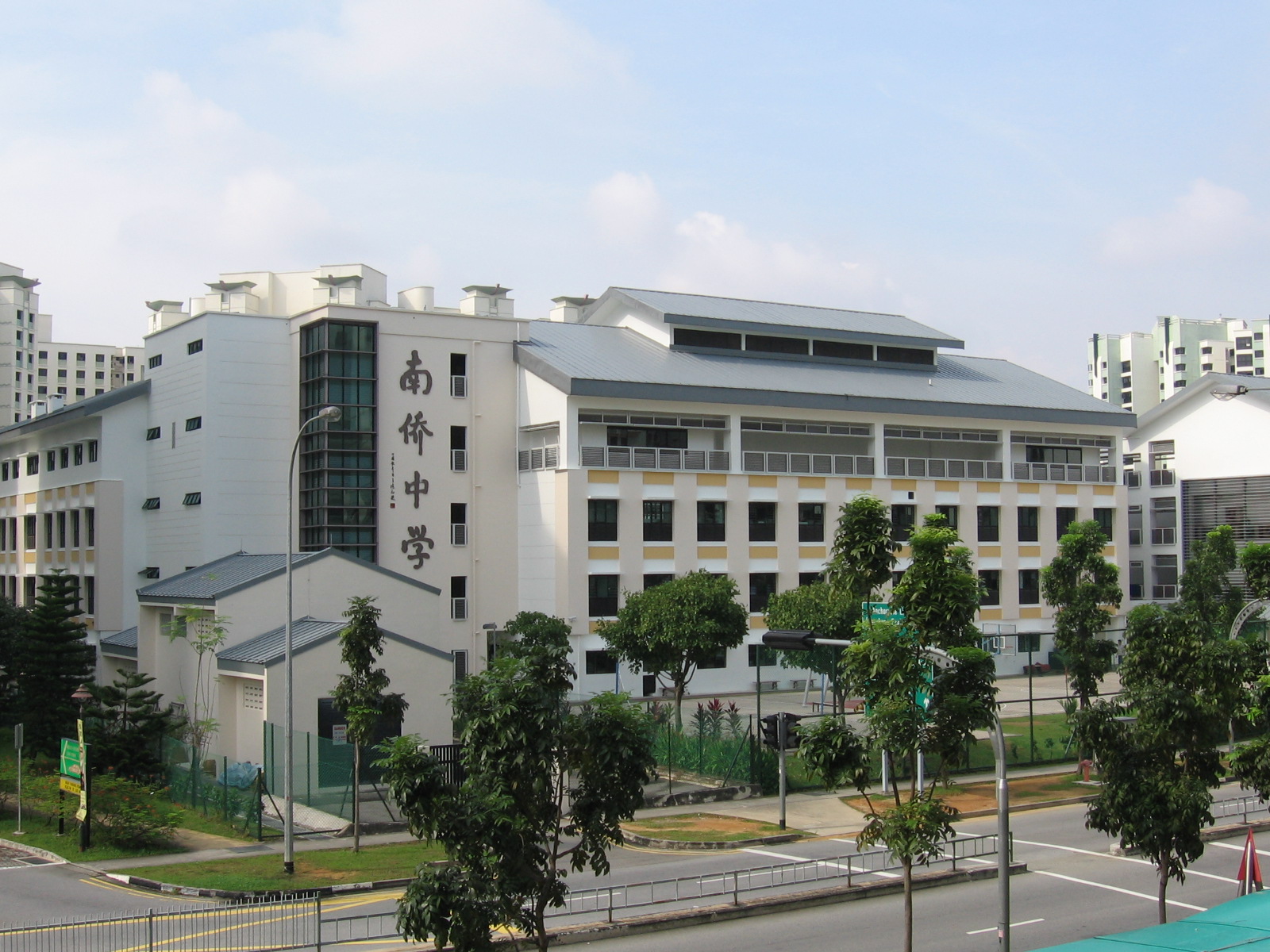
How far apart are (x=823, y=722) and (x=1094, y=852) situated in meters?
12.3

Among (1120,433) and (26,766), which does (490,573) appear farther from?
(1120,433)

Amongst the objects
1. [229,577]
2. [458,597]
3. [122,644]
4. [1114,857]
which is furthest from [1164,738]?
[122,644]

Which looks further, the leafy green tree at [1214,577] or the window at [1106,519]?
the window at [1106,519]

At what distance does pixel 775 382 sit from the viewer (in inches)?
2147

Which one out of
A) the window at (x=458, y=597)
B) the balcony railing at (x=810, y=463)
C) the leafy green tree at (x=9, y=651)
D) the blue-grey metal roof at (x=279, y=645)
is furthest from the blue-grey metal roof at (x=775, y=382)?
the leafy green tree at (x=9, y=651)

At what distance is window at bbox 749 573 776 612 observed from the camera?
172ft

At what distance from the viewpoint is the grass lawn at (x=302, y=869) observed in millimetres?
22766

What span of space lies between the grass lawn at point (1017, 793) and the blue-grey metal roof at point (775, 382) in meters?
21.7

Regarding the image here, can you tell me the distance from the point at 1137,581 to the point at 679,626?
1479 inches

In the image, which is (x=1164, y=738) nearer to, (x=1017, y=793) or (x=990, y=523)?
(x=1017, y=793)

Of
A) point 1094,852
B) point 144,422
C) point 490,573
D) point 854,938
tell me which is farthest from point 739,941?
point 144,422

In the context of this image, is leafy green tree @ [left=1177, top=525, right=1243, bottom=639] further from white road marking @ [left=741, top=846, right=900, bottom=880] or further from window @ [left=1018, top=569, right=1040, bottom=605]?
white road marking @ [left=741, top=846, right=900, bottom=880]

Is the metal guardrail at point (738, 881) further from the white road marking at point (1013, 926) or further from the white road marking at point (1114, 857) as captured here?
the white road marking at point (1114, 857)

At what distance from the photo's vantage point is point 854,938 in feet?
61.1
